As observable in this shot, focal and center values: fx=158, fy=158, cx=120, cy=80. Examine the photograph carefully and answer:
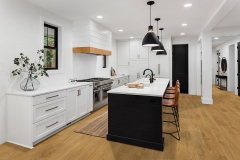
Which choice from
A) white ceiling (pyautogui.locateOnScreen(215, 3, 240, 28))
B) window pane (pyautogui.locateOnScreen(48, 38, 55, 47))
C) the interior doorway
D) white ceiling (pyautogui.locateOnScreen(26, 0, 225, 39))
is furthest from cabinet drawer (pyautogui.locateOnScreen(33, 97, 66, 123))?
the interior doorway

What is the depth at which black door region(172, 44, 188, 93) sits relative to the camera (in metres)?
7.36

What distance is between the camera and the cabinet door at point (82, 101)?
3842mm

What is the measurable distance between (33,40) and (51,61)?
790mm

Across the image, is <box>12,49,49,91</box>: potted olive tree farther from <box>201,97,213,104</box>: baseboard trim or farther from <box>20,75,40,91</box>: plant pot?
<box>201,97,213,104</box>: baseboard trim

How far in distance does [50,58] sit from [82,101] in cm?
135

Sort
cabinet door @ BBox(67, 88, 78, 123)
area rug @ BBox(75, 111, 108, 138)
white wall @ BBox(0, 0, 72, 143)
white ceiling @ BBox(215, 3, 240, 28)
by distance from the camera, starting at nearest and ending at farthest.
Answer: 1. white wall @ BBox(0, 0, 72, 143)
2. area rug @ BBox(75, 111, 108, 138)
3. cabinet door @ BBox(67, 88, 78, 123)
4. white ceiling @ BBox(215, 3, 240, 28)

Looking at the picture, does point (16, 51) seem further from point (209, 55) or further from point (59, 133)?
point (209, 55)

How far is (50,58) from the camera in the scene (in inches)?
157

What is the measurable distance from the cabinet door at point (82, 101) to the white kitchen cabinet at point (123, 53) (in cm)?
401

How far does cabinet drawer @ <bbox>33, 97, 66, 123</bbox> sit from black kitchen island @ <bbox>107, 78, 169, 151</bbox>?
112 centimetres

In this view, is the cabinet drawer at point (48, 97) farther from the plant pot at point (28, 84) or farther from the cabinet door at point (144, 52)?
the cabinet door at point (144, 52)

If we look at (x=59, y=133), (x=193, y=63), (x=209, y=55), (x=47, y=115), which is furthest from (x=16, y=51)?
(x=193, y=63)

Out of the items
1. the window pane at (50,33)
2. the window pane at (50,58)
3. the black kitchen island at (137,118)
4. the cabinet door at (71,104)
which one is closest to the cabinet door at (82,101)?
the cabinet door at (71,104)

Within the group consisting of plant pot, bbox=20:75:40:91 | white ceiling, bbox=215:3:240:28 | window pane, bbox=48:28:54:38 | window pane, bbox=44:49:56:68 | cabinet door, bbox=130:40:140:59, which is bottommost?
plant pot, bbox=20:75:40:91
